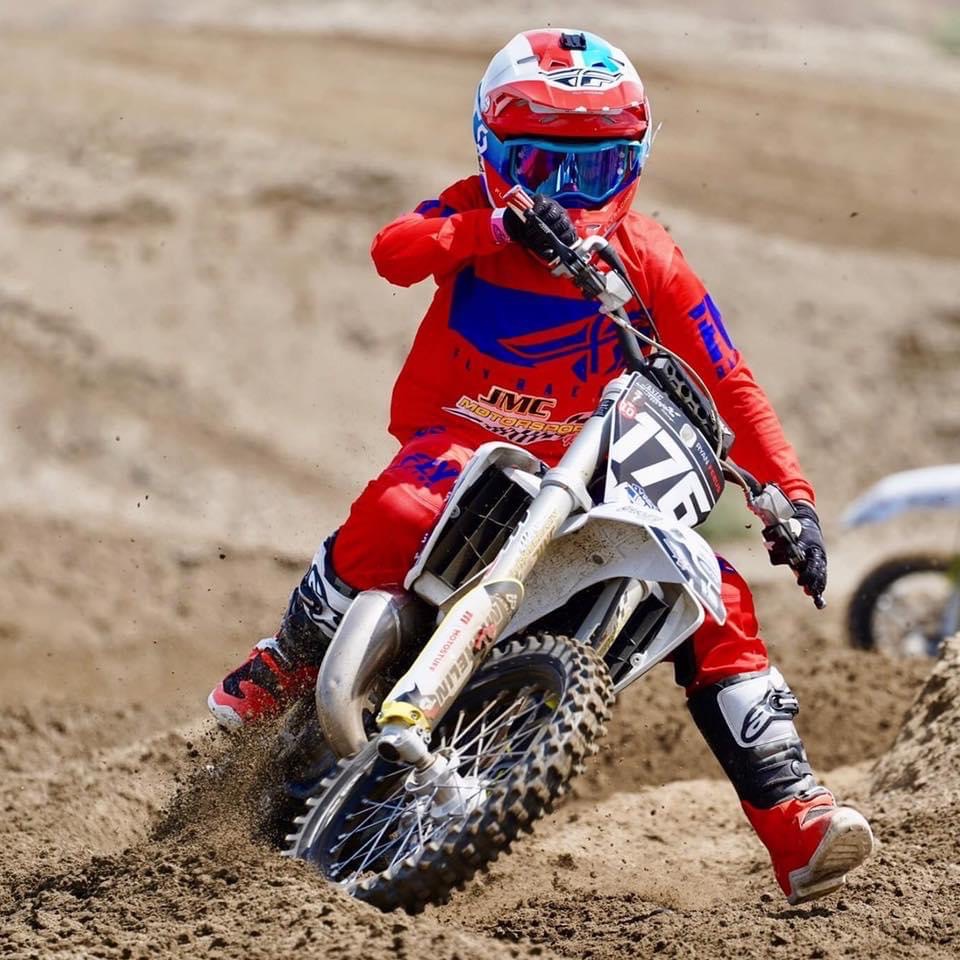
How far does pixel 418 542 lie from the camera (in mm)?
4875

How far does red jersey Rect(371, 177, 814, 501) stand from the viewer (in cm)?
Result: 519

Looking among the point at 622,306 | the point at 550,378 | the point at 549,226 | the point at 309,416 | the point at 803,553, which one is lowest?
the point at 309,416

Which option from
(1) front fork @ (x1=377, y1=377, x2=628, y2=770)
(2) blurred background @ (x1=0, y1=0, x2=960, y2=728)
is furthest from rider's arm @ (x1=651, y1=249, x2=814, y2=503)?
(2) blurred background @ (x1=0, y1=0, x2=960, y2=728)

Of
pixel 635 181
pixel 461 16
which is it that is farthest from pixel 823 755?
pixel 461 16

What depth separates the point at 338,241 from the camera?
15891 mm

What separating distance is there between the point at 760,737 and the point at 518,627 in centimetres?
91

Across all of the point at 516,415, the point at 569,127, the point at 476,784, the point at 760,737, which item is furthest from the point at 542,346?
the point at 476,784

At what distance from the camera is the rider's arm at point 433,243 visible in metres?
4.96

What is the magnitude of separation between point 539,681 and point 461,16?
21.8m

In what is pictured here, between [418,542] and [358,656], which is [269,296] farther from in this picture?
[358,656]

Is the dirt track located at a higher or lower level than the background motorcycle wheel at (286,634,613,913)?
lower

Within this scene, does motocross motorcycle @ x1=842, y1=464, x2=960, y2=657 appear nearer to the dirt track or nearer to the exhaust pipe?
the dirt track

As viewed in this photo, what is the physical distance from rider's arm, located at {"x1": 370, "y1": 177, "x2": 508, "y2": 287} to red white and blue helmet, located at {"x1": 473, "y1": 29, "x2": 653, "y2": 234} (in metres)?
0.19

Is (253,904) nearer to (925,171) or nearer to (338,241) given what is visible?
(338,241)
